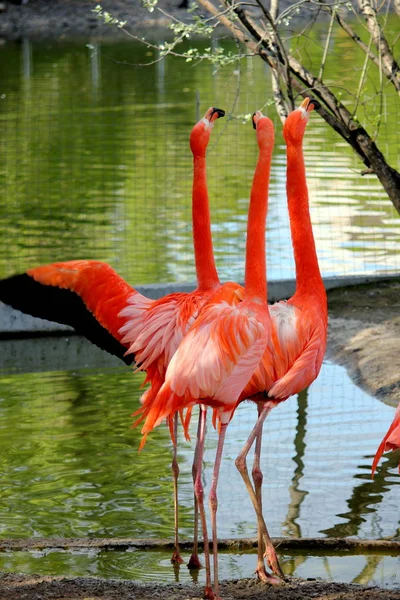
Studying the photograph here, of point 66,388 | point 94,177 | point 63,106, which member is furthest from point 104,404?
point 63,106

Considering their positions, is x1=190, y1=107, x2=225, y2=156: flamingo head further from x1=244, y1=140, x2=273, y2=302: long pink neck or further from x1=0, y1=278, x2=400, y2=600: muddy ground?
x1=0, y1=278, x2=400, y2=600: muddy ground

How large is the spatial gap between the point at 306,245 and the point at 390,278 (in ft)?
15.5

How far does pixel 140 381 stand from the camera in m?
7.74

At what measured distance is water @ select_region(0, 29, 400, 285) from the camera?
10242 mm

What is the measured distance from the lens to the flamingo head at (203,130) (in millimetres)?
4711

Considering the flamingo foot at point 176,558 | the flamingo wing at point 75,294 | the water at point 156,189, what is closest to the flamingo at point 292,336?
the flamingo foot at point 176,558

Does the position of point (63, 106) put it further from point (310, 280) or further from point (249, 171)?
point (310, 280)

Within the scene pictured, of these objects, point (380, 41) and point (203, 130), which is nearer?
point (203, 130)

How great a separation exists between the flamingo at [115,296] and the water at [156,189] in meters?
2.07

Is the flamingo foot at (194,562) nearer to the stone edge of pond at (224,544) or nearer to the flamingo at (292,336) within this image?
the stone edge of pond at (224,544)

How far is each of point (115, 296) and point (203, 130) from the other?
2.79ft

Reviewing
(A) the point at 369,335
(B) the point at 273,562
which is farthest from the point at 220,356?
(A) the point at 369,335

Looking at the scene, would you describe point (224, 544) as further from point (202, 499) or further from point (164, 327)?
point (164, 327)

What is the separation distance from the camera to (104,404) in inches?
284
